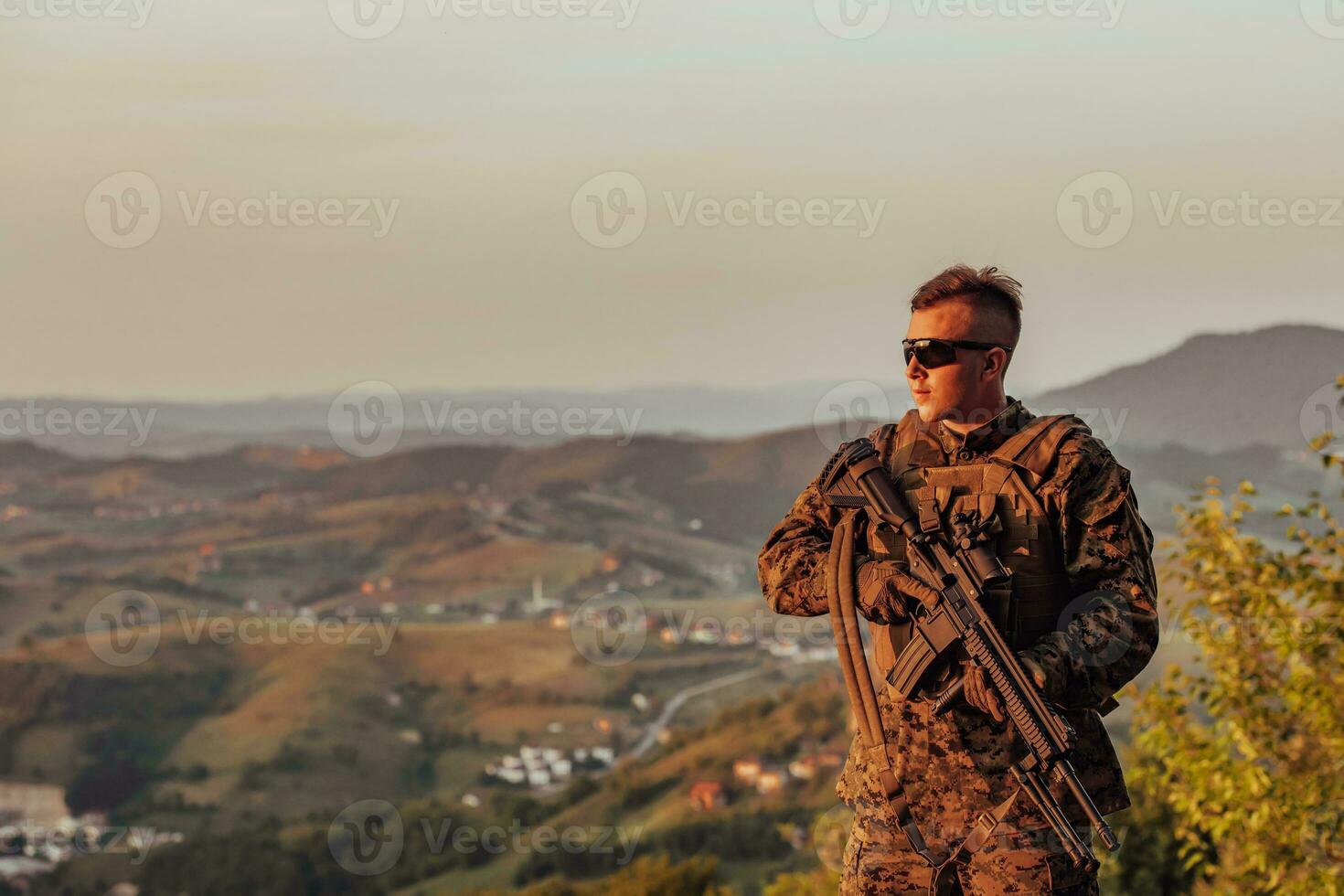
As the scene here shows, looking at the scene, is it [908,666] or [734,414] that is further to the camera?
[734,414]

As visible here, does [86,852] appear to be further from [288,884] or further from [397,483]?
[397,483]

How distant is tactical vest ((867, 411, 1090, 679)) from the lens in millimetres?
4383

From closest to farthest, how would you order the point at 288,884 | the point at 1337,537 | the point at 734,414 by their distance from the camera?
the point at 1337,537, the point at 288,884, the point at 734,414

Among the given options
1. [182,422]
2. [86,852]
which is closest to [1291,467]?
[86,852]

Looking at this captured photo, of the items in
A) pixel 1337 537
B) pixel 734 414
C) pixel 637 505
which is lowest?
pixel 1337 537

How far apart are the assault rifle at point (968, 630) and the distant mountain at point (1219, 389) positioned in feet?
111

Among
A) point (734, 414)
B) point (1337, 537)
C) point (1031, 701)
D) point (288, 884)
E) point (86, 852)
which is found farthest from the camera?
point (734, 414)

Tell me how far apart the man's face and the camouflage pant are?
4.05 feet

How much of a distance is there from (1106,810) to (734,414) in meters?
93.9

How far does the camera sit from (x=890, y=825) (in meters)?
4.47
